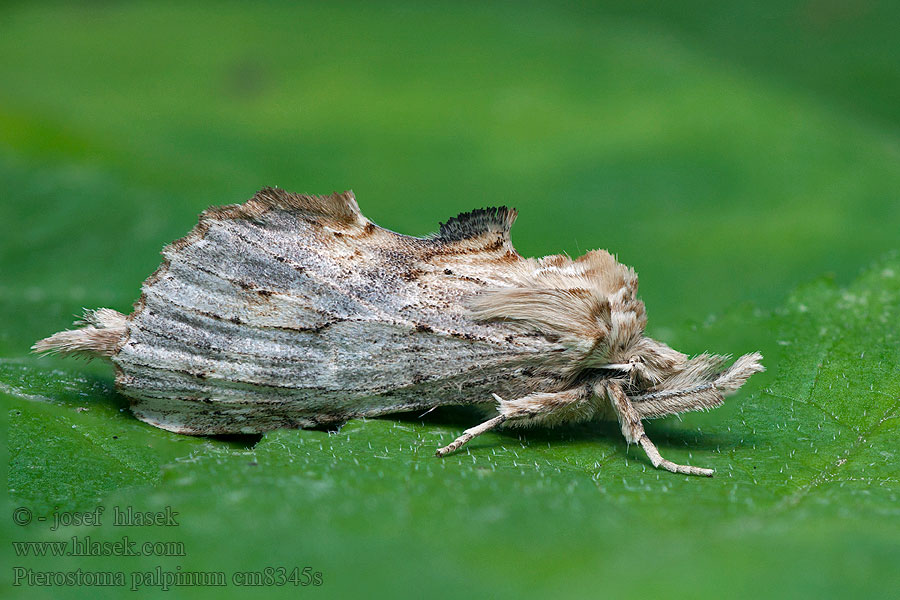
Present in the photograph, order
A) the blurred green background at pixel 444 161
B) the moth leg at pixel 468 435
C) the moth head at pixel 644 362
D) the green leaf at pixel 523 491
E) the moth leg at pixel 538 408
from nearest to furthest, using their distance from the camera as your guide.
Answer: the green leaf at pixel 523 491 → the blurred green background at pixel 444 161 → the moth leg at pixel 468 435 → the moth leg at pixel 538 408 → the moth head at pixel 644 362

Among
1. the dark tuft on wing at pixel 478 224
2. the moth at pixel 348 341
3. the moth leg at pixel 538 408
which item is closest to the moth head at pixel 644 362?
the moth at pixel 348 341

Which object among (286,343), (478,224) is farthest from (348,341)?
(478,224)

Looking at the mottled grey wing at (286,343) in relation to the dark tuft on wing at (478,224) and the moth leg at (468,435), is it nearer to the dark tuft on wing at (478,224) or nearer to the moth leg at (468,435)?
the moth leg at (468,435)

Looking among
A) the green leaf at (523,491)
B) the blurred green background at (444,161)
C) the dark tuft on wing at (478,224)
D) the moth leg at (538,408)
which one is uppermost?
the blurred green background at (444,161)

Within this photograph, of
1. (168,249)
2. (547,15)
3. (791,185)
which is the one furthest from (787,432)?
(547,15)

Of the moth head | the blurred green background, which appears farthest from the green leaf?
the moth head
